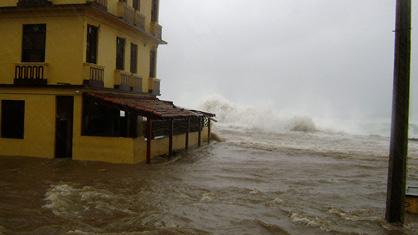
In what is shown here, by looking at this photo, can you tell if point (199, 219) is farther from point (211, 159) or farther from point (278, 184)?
point (211, 159)

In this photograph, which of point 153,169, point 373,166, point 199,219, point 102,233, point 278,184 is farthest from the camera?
point 373,166

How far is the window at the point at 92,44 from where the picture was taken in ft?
60.4

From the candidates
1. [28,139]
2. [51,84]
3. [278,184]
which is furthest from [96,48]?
[278,184]

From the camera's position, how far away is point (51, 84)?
Result: 18.2m

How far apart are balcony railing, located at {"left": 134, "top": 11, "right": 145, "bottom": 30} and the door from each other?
569 cm

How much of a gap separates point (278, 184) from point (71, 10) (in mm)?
10767

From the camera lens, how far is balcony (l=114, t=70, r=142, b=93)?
66.8ft

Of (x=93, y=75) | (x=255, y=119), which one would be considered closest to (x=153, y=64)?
(x=93, y=75)

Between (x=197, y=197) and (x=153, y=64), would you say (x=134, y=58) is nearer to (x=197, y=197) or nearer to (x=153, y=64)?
(x=153, y=64)

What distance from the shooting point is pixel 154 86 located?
25.3 m

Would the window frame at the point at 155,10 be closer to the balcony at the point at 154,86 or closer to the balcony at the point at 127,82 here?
the balcony at the point at 154,86

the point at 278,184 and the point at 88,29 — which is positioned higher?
the point at 88,29

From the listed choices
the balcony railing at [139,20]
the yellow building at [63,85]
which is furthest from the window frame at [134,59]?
the yellow building at [63,85]

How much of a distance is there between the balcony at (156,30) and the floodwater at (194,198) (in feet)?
28.5
